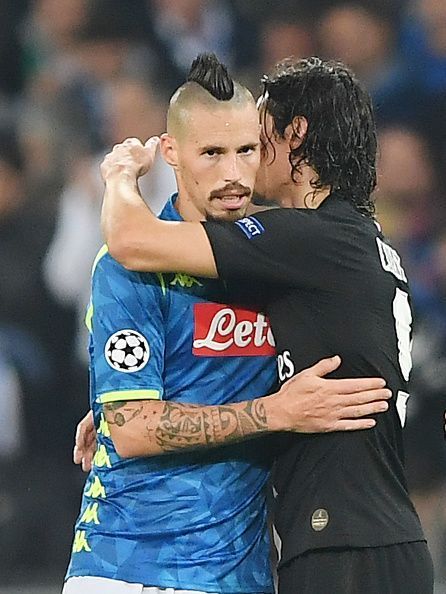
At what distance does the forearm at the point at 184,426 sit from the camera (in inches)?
86.7

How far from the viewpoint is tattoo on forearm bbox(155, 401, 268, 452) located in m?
2.20

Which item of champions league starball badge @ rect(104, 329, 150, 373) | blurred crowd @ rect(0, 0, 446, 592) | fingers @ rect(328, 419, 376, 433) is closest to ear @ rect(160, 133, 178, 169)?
champions league starball badge @ rect(104, 329, 150, 373)

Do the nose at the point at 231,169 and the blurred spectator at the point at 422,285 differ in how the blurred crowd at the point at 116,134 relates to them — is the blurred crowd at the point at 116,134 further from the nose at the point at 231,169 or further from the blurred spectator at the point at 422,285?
the nose at the point at 231,169

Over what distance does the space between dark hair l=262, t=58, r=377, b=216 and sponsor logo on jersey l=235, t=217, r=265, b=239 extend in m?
0.20

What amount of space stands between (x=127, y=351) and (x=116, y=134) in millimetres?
2328

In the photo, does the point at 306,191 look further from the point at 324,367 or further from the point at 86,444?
the point at 86,444

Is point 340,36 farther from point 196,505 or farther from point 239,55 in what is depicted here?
point 196,505

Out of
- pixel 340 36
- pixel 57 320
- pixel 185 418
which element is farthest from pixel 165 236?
pixel 340 36

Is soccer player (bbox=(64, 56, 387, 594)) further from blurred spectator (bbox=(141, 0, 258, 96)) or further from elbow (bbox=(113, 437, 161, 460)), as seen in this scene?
blurred spectator (bbox=(141, 0, 258, 96))

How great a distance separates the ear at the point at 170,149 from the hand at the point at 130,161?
0.07 metres

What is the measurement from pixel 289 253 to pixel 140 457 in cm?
45

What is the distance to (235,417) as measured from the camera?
221 centimetres

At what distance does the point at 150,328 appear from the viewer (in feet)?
7.37

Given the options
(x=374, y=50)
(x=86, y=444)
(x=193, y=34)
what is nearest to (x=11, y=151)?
(x=193, y=34)
